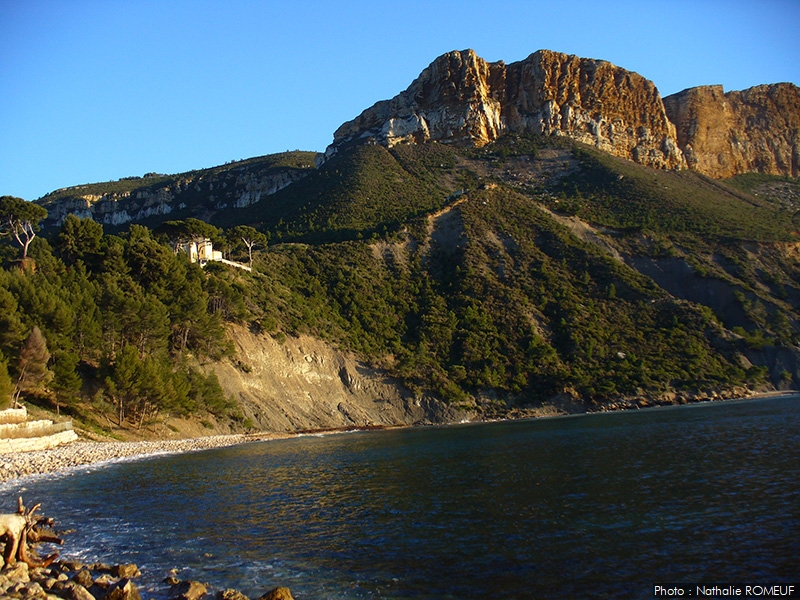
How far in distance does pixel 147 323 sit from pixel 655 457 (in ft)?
122

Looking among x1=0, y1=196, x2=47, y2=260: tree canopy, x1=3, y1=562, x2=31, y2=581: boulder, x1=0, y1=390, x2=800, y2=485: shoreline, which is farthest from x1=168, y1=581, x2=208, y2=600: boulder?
x1=0, y1=196, x2=47, y2=260: tree canopy

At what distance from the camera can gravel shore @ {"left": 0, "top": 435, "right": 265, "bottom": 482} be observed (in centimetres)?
2726

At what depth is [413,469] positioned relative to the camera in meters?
26.3

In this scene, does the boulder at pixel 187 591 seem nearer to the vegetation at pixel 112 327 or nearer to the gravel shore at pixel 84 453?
the gravel shore at pixel 84 453

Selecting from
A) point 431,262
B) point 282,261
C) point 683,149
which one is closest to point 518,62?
point 683,149

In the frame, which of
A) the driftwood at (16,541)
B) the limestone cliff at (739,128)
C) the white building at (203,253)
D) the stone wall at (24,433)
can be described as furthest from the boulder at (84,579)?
the limestone cliff at (739,128)

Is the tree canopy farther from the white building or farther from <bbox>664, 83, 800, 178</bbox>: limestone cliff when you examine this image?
<bbox>664, 83, 800, 178</bbox>: limestone cliff

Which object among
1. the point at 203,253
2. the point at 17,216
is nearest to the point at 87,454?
the point at 17,216

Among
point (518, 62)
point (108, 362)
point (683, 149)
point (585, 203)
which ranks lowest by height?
point (108, 362)

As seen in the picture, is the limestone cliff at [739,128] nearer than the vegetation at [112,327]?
No

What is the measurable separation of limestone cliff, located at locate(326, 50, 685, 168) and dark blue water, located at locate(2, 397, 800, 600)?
4133 inches

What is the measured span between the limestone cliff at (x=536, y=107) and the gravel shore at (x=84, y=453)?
310 feet

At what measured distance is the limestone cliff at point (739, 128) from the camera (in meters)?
134

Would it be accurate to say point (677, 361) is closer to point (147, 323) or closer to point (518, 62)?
point (147, 323)
